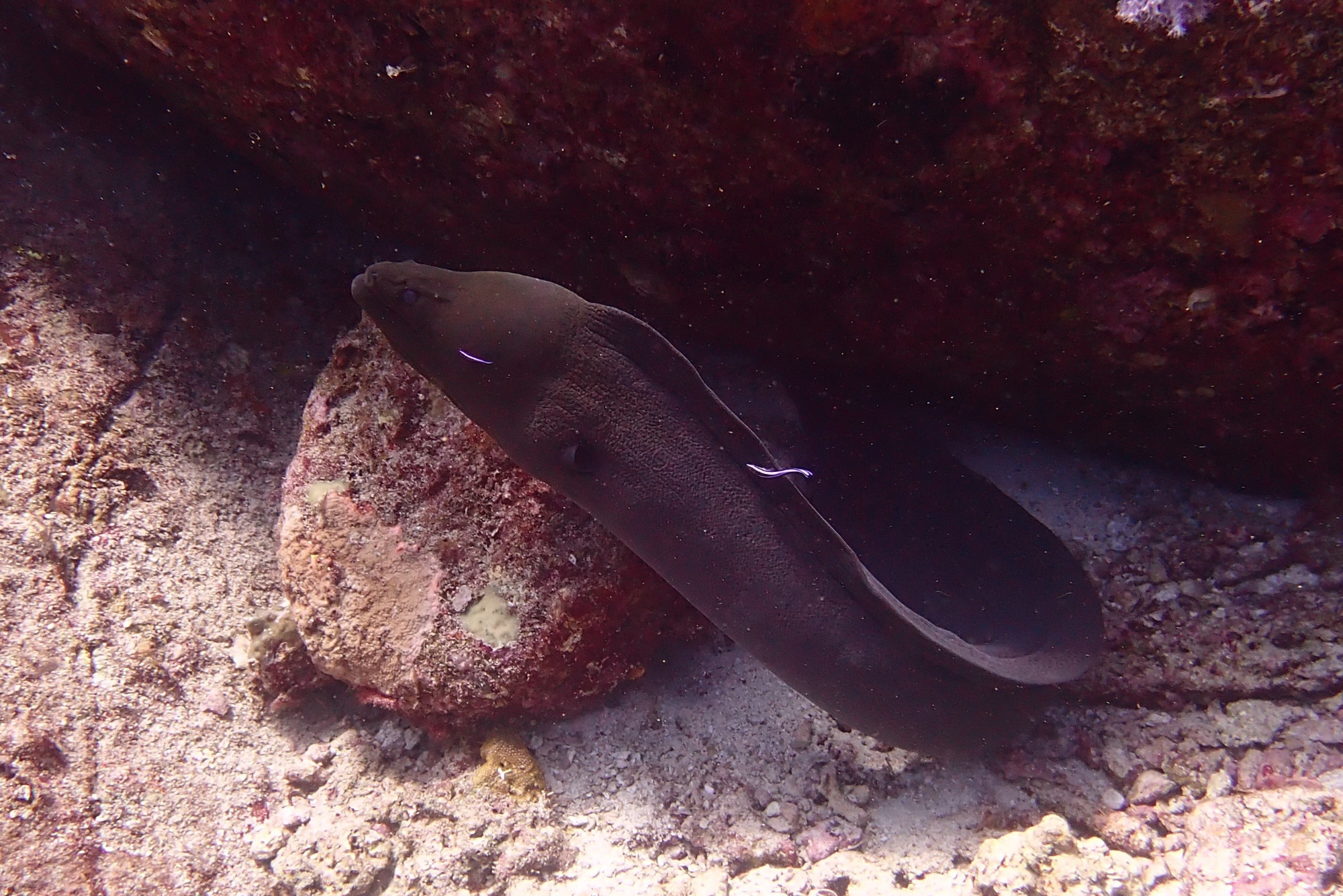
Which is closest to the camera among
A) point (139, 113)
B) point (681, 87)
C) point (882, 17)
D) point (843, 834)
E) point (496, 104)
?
point (882, 17)

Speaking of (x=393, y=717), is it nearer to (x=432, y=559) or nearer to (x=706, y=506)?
(x=432, y=559)

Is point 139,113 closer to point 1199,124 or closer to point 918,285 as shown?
point 918,285

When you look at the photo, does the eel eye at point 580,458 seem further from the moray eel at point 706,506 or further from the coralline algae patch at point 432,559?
the coralline algae patch at point 432,559

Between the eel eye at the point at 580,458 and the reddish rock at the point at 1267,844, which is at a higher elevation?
the eel eye at the point at 580,458

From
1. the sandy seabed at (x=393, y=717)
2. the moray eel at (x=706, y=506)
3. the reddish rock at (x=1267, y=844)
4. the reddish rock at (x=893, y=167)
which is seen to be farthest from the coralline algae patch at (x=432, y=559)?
the reddish rock at (x=1267, y=844)

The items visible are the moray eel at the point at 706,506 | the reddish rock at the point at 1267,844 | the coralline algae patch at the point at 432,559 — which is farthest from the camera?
the coralline algae patch at the point at 432,559

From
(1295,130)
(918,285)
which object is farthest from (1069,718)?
(1295,130)

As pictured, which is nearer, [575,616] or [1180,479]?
[575,616]
